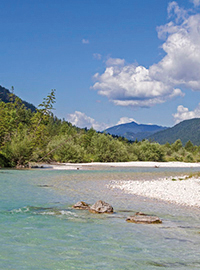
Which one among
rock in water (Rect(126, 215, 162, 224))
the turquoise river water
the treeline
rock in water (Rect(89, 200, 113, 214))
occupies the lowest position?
the turquoise river water

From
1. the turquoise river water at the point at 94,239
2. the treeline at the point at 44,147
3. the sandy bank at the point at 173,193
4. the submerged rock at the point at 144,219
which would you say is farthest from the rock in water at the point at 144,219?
the treeline at the point at 44,147

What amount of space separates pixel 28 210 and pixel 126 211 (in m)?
4.90

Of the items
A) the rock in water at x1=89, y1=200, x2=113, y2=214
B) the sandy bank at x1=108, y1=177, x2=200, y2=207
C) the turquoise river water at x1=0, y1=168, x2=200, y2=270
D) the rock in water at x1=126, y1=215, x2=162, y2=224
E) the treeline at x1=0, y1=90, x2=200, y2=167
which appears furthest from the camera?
the treeline at x1=0, y1=90, x2=200, y2=167

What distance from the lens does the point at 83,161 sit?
69.8m

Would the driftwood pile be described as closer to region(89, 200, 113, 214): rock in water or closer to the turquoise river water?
region(89, 200, 113, 214): rock in water

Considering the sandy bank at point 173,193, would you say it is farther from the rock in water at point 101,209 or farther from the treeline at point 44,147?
the treeline at point 44,147

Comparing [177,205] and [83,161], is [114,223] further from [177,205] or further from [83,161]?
[83,161]

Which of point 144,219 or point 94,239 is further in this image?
point 144,219

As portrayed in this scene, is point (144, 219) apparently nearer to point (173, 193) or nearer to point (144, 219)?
point (144, 219)

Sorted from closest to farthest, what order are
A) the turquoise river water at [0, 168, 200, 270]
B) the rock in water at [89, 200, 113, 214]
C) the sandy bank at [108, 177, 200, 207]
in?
1. the turquoise river water at [0, 168, 200, 270]
2. the rock in water at [89, 200, 113, 214]
3. the sandy bank at [108, 177, 200, 207]

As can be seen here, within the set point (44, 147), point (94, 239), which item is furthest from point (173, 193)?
point (44, 147)

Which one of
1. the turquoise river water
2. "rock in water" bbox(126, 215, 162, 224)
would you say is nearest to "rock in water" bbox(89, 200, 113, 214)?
the turquoise river water

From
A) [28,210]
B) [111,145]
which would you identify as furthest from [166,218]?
[111,145]

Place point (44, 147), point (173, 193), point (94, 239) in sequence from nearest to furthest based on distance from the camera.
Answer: point (94, 239) → point (173, 193) → point (44, 147)
